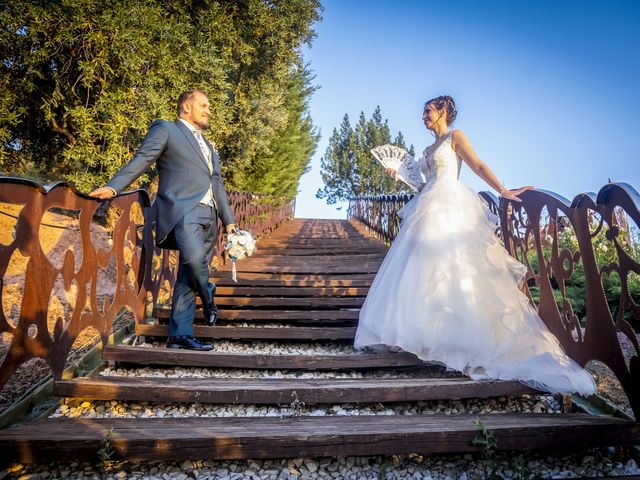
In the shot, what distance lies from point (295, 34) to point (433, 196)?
762cm

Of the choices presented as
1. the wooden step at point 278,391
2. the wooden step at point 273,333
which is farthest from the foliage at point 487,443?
the wooden step at point 273,333

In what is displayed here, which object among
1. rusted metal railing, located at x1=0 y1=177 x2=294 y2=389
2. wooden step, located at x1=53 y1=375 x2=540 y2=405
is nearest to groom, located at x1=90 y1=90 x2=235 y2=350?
rusted metal railing, located at x1=0 y1=177 x2=294 y2=389

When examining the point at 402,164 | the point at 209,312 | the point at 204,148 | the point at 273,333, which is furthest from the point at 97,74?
the point at 273,333

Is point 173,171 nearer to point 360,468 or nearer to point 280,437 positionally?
point 280,437

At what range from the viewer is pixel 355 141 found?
1515 inches

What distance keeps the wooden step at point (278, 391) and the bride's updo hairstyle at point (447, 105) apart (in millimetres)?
2186

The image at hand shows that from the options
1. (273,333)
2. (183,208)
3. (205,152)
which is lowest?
(273,333)

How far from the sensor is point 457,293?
2605 millimetres

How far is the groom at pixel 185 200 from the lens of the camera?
281 cm

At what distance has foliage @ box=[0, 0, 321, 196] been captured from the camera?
514cm

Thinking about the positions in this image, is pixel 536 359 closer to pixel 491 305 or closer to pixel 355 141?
pixel 491 305

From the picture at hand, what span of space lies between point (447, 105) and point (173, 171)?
7.70 feet

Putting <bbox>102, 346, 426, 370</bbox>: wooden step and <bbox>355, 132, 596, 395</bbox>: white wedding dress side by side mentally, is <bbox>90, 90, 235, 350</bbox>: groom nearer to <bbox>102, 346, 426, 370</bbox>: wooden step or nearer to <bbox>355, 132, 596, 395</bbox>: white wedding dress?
<bbox>102, 346, 426, 370</bbox>: wooden step

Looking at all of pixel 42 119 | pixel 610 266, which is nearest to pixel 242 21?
pixel 42 119
